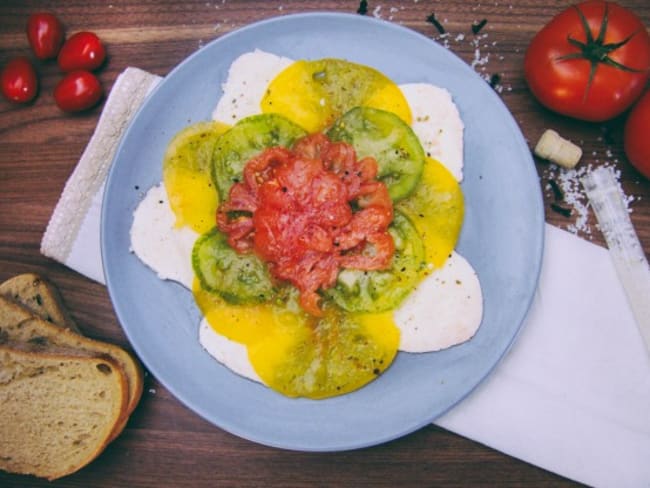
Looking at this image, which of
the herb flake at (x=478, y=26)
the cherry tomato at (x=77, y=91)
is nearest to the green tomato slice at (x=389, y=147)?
the herb flake at (x=478, y=26)

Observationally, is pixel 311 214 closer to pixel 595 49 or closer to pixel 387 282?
pixel 387 282

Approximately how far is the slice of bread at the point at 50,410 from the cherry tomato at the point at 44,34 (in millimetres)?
1299

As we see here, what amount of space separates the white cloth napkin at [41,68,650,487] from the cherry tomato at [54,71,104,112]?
2038 millimetres

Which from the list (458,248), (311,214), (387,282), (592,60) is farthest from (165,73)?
(592,60)

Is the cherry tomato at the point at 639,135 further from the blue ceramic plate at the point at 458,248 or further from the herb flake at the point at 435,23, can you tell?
the herb flake at the point at 435,23

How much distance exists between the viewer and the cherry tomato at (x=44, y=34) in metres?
2.91

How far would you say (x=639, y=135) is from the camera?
103 inches

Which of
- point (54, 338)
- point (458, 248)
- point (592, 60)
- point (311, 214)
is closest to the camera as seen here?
point (311, 214)

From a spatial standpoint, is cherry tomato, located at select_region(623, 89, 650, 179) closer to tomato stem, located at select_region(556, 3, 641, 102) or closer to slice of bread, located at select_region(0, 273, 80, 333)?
tomato stem, located at select_region(556, 3, 641, 102)

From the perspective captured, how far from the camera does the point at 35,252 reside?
9.73ft

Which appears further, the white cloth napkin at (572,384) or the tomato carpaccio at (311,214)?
the white cloth napkin at (572,384)

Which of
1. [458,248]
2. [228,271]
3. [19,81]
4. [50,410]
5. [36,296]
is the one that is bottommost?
[50,410]

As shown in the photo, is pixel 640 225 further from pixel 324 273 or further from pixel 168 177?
pixel 168 177

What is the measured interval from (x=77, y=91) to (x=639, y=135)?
2326 millimetres
